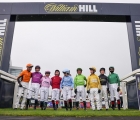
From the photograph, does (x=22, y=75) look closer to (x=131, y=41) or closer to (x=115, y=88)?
(x=115, y=88)

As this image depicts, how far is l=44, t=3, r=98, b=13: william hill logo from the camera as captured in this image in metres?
10.7

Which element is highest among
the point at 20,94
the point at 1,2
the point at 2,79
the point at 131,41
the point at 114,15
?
the point at 1,2

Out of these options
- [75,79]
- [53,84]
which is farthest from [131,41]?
[53,84]

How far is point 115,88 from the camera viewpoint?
769 cm

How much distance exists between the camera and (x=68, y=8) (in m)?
10.7

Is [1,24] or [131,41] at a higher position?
[1,24]

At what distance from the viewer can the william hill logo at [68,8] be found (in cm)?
1073

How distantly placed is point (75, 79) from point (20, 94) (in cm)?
236

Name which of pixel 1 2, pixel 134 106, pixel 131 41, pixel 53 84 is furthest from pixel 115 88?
pixel 1 2

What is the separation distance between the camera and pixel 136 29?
33.6 ft

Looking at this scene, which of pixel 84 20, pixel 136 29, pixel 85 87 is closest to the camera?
pixel 85 87

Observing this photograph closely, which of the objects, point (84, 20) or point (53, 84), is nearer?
point (53, 84)

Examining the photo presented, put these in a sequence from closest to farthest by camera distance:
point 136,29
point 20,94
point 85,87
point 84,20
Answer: point 20,94 < point 85,87 < point 136,29 < point 84,20

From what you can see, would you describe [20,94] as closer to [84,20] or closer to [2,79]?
[2,79]
